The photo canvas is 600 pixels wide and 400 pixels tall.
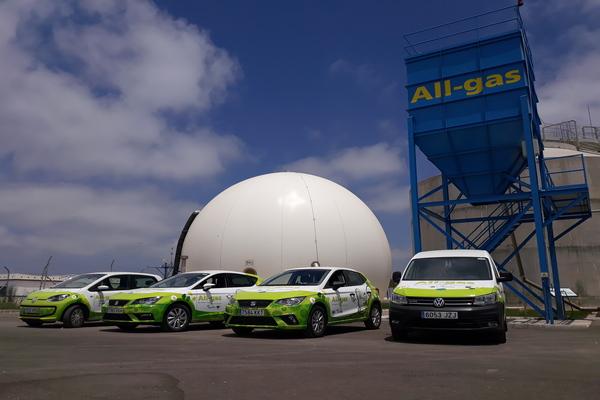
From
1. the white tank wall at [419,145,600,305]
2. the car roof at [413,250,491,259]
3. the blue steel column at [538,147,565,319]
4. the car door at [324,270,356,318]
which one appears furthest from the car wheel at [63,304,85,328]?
the white tank wall at [419,145,600,305]

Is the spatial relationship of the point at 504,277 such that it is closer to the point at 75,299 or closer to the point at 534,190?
the point at 534,190

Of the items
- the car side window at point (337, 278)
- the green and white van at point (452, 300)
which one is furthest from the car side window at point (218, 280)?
the green and white van at point (452, 300)

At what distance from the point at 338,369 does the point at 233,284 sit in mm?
6925

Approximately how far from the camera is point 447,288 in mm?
8664

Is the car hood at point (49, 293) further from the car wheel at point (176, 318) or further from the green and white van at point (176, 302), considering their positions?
the car wheel at point (176, 318)

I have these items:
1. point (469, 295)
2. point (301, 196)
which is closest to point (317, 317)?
point (469, 295)

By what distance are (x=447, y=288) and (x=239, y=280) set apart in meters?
5.83

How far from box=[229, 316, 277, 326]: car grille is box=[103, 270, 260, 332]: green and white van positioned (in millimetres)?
1905

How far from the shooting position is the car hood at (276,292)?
9438 mm

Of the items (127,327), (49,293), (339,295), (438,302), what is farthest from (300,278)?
(49,293)

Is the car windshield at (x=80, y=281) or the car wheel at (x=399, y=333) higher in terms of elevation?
the car windshield at (x=80, y=281)

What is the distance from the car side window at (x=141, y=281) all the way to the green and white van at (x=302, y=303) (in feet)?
14.7

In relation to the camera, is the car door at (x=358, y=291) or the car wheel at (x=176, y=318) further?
the car door at (x=358, y=291)

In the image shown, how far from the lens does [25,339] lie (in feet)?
30.3
